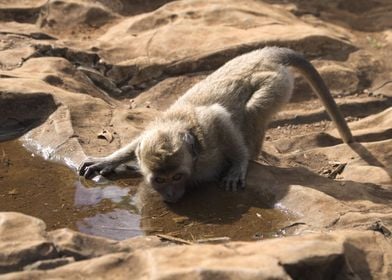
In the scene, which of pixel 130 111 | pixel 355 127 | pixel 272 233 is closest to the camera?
pixel 272 233

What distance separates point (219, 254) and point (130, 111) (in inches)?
159

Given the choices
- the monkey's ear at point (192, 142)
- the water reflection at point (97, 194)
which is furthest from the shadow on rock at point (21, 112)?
the monkey's ear at point (192, 142)

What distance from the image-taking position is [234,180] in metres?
6.15

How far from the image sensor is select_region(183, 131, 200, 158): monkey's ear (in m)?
6.03

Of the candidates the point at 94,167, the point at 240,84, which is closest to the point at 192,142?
the point at 94,167

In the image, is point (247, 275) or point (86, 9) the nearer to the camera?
point (247, 275)

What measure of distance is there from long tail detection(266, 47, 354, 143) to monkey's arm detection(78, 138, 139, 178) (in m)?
2.06

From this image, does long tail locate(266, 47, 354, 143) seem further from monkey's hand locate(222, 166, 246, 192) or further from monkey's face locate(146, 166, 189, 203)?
monkey's face locate(146, 166, 189, 203)

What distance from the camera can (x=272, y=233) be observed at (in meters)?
5.37

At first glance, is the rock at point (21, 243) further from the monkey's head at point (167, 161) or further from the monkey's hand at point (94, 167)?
the monkey's hand at point (94, 167)

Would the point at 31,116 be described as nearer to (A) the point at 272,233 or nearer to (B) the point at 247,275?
(A) the point at 272,233

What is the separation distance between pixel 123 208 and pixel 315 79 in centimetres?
322

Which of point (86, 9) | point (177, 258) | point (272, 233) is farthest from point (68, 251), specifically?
point (86, 9)

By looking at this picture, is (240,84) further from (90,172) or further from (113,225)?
(113,225)
